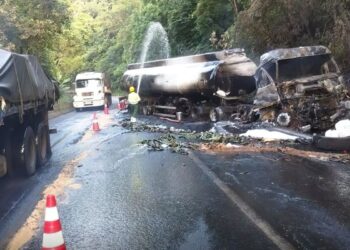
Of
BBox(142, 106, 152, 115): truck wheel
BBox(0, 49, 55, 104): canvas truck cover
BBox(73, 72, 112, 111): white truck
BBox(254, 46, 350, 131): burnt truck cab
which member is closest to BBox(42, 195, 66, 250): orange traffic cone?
BBox(0, 49, 55, 104): canvas truck cover

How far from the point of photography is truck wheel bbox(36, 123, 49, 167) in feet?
35.1

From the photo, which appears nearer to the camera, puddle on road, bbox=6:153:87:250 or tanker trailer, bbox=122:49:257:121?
puddle on road, bbox=6:153:87:250

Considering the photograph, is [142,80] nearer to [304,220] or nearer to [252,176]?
[252,176]

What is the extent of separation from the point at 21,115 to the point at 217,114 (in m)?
10.8

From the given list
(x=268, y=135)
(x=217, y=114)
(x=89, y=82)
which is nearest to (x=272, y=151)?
(x=268, y=135)

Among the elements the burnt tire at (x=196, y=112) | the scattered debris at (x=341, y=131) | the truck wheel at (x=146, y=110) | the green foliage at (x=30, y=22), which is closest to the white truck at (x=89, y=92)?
the green foliage at (x=30, y=22)

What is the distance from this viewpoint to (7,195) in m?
8.02

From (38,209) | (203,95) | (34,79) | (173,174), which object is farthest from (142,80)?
(38,209)

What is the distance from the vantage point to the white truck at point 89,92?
3388cm

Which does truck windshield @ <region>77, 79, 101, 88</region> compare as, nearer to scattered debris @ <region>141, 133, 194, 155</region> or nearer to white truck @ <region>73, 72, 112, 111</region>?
white truck @ <region>73, 72, 112, 111</region>

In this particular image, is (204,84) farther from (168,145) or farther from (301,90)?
(168,145)

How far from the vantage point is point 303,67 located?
15117mm

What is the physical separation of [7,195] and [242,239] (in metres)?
4.36

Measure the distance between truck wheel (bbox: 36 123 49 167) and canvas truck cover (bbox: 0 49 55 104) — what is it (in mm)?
724
